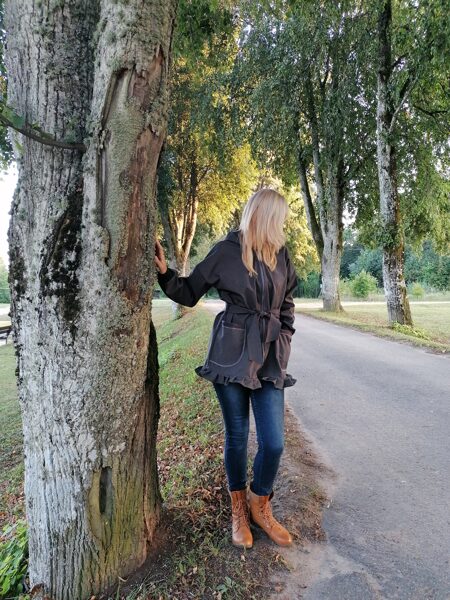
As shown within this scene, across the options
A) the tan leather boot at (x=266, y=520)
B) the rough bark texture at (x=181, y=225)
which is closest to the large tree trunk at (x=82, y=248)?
the tan leather boot at (x=266, y=520)

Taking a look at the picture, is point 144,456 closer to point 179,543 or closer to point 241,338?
point 179,543

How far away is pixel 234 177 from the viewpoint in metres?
20.5

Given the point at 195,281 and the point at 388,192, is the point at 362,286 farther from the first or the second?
the point at 195,281

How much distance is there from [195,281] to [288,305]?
0.65 meters

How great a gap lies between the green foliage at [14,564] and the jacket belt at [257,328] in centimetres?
185

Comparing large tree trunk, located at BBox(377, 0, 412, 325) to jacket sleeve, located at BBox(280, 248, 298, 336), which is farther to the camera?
large tree trunk, located at BBox(377, 0, 412, 325)

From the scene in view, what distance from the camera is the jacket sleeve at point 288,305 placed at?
9.04 feet

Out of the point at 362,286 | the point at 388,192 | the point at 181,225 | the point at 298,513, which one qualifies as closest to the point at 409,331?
the point at 388,192

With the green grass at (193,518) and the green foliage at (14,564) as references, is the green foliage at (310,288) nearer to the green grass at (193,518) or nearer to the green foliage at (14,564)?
the green grass at (193,518)

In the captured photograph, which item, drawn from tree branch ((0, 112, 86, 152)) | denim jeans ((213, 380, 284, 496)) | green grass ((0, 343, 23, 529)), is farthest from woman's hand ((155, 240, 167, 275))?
green grass ((0, 343, 23, 529))

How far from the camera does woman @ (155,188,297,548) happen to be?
99.2 inches

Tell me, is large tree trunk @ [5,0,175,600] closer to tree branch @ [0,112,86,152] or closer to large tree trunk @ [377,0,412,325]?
tree branch @ [0,112,86,152]

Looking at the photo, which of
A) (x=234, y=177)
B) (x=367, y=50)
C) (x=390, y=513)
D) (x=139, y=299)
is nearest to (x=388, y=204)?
(x=367, y=50)

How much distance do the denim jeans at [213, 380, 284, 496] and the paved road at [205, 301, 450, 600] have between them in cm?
64
